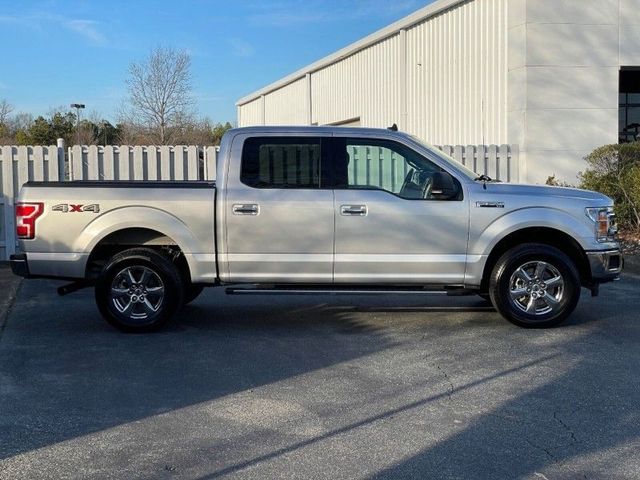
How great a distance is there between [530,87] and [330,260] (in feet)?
34.1

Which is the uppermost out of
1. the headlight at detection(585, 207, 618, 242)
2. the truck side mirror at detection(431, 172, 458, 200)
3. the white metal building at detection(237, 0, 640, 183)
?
the white metal building at detection(237, 0, 640, 183)

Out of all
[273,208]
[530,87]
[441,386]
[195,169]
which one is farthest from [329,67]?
[441,386]

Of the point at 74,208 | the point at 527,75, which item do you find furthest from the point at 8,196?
the point at 527,75

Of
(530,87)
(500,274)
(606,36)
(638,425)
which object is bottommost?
(638,425)

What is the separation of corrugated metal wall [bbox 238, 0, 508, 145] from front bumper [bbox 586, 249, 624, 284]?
9.99 m

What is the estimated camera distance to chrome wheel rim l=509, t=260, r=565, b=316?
26.3ft

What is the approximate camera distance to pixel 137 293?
804 cm

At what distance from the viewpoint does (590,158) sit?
50.8ft

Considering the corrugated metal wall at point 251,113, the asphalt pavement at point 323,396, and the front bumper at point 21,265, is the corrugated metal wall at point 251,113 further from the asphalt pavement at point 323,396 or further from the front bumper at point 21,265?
Result: the asphalt pavement at point 323,396

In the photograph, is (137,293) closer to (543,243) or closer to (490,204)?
(490,204)

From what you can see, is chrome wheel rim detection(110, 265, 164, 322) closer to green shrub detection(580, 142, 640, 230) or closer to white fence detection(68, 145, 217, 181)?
white fence detection(68, 145, 217, 181)

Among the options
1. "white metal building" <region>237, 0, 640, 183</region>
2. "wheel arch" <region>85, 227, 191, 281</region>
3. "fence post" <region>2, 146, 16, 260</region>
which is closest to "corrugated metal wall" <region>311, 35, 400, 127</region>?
"white metal building" <region>237, 0, 640, 183</region>

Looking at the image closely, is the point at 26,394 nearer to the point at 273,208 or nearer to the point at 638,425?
the point at 273,208

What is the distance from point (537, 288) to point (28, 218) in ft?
17.7
